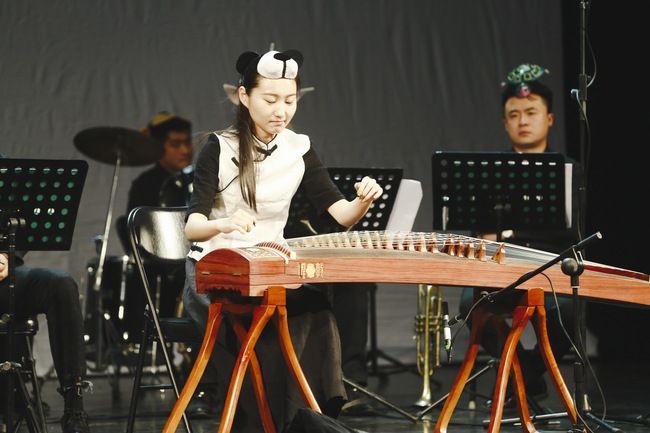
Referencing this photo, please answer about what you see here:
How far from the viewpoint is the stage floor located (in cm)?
421

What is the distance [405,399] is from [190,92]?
2.57m

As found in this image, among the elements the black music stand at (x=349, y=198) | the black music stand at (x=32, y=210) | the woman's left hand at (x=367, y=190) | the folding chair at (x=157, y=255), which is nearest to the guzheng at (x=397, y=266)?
the woman's left hand at (x=367, y=190)

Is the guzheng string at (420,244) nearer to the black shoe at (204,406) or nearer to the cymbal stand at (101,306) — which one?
the black shoe at (204,406)

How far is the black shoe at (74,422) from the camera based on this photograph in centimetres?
375

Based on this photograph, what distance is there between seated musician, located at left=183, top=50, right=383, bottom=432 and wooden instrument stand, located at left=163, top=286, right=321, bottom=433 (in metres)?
0.07

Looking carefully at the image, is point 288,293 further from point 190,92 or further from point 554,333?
point 190,92

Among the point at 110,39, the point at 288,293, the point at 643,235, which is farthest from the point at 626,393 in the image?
the point at 110,39

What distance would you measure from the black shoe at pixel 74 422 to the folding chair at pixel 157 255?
10.3 inches

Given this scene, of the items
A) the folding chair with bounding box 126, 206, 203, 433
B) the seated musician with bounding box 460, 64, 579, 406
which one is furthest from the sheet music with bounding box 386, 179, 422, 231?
the folding chair with bounding box 126, 206, 203, 433

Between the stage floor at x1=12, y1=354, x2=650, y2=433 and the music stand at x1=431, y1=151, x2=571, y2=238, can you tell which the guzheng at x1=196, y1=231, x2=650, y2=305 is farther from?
the music stand at x1=431, y1=151, x2=571, y2=238

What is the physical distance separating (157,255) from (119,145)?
2.46m

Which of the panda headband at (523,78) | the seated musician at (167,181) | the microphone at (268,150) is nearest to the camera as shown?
the microphone at (268,150)

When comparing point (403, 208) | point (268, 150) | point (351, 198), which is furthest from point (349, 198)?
point (268, 150)

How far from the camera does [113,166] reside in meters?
6.33
